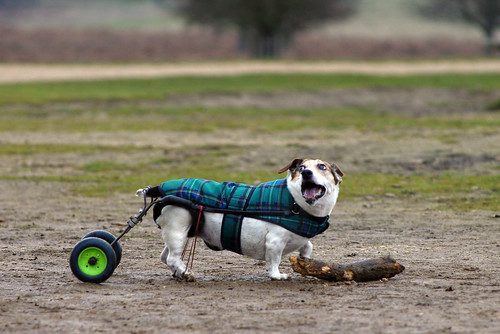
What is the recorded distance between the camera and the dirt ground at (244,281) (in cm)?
648

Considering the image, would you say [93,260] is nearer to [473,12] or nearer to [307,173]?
[307,173]

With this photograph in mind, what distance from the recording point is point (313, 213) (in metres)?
7.76

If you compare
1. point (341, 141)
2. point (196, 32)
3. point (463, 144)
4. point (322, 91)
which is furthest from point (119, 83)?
point (196, 32)

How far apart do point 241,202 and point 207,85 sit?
2494 cm

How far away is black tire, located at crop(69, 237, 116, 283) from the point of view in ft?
25.6

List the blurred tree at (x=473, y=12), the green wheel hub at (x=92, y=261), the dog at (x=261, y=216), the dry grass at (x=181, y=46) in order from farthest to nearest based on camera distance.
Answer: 1. the dry grass at (x=181, y=46)
2. the blurred tree at (x=473, y=12)
3. the green wheel hub at (x=92, y=261)
4. the dog at (x=261, y=216)

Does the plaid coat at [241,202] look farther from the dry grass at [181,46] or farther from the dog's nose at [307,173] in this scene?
the dry grass at [181,46]

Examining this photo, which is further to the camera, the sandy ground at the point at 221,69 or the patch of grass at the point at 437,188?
the sandy ground at the point at 221,69

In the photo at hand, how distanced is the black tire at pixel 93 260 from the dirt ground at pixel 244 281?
0.11 metres

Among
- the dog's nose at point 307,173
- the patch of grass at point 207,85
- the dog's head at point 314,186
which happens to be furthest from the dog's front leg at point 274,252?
the patch of grass at point 207,85

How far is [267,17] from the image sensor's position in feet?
176

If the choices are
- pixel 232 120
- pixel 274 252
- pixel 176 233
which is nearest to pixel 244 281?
pixel 274 252

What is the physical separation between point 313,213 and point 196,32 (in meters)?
91.7

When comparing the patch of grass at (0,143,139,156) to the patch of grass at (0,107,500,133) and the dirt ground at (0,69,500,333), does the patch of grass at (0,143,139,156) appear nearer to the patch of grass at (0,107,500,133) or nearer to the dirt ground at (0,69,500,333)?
the patch of grass at (0,107,500,133)
